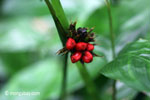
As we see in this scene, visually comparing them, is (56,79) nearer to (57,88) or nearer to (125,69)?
(57,88)

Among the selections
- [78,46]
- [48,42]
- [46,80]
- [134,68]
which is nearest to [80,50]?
[78,46]

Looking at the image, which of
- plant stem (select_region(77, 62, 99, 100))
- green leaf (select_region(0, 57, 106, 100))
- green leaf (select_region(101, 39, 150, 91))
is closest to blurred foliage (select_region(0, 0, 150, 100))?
green leaf (select_region(0, 57, 106, 100))

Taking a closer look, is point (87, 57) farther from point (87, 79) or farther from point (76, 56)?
point (87, 79)

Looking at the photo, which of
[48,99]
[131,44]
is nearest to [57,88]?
[48,99]

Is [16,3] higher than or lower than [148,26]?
higher

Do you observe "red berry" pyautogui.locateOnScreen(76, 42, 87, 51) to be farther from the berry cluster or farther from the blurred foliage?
the blurred foliage

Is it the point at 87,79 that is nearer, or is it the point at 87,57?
the point at 87,57

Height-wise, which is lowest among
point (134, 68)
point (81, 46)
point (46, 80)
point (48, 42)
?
point (46, 80)
